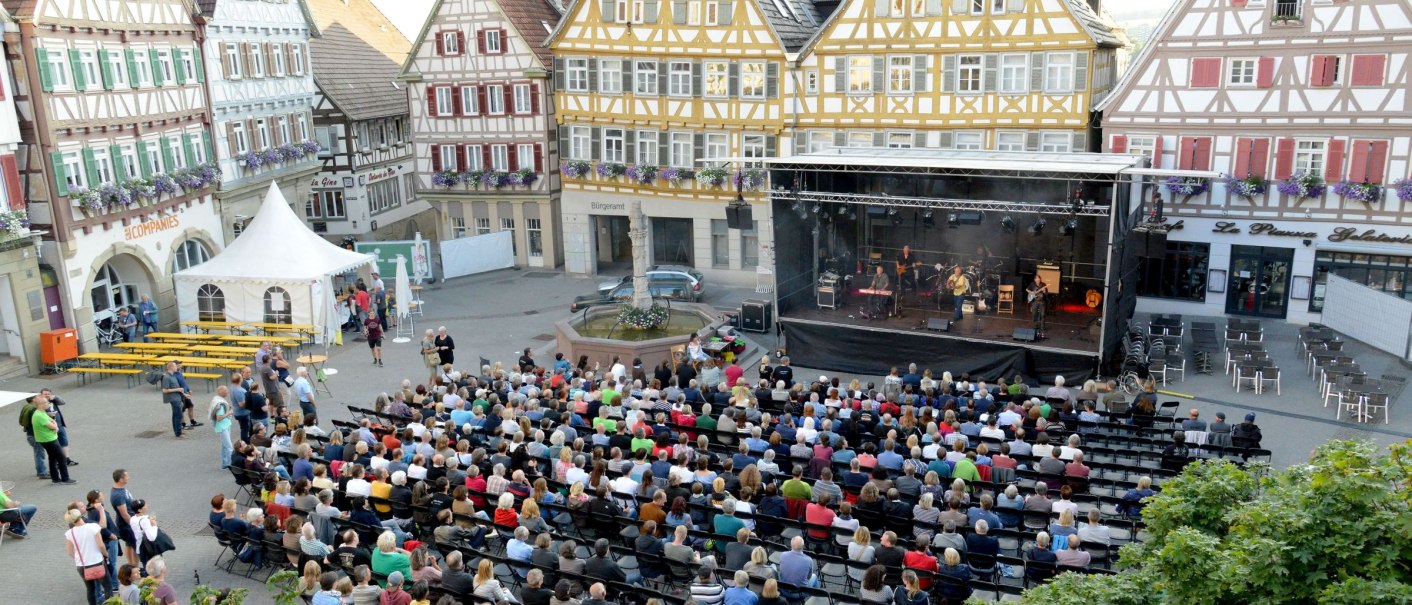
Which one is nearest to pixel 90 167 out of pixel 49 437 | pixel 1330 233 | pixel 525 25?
pixel 49 437

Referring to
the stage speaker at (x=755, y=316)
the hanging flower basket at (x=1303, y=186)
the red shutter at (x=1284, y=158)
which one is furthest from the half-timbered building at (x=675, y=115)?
the hanging flower basket at (x=1303, y=186)

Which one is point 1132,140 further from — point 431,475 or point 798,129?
point 431,475

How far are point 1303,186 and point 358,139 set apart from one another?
30.6 m

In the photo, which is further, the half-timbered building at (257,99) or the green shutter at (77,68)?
the half-timbered building at (257,99)

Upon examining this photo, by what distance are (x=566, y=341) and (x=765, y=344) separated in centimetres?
485

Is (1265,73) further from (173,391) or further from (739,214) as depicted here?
(173,391)

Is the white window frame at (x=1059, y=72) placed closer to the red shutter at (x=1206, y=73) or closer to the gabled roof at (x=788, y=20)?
the red shutter at (x=1206, y=73)

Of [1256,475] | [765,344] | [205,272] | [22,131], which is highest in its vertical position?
[22,131]

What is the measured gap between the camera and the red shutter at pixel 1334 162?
24.9m

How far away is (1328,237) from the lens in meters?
25.5

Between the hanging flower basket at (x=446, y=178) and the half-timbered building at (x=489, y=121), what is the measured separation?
0.14 ft

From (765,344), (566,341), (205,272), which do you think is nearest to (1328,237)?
(765,344)

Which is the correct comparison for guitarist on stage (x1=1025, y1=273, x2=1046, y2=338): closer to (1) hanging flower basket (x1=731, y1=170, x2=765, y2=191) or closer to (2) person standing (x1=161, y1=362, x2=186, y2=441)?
(1) hanging flower basket (x1=731, y1=170, x2=765, y2=191)

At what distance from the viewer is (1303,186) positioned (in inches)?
994
